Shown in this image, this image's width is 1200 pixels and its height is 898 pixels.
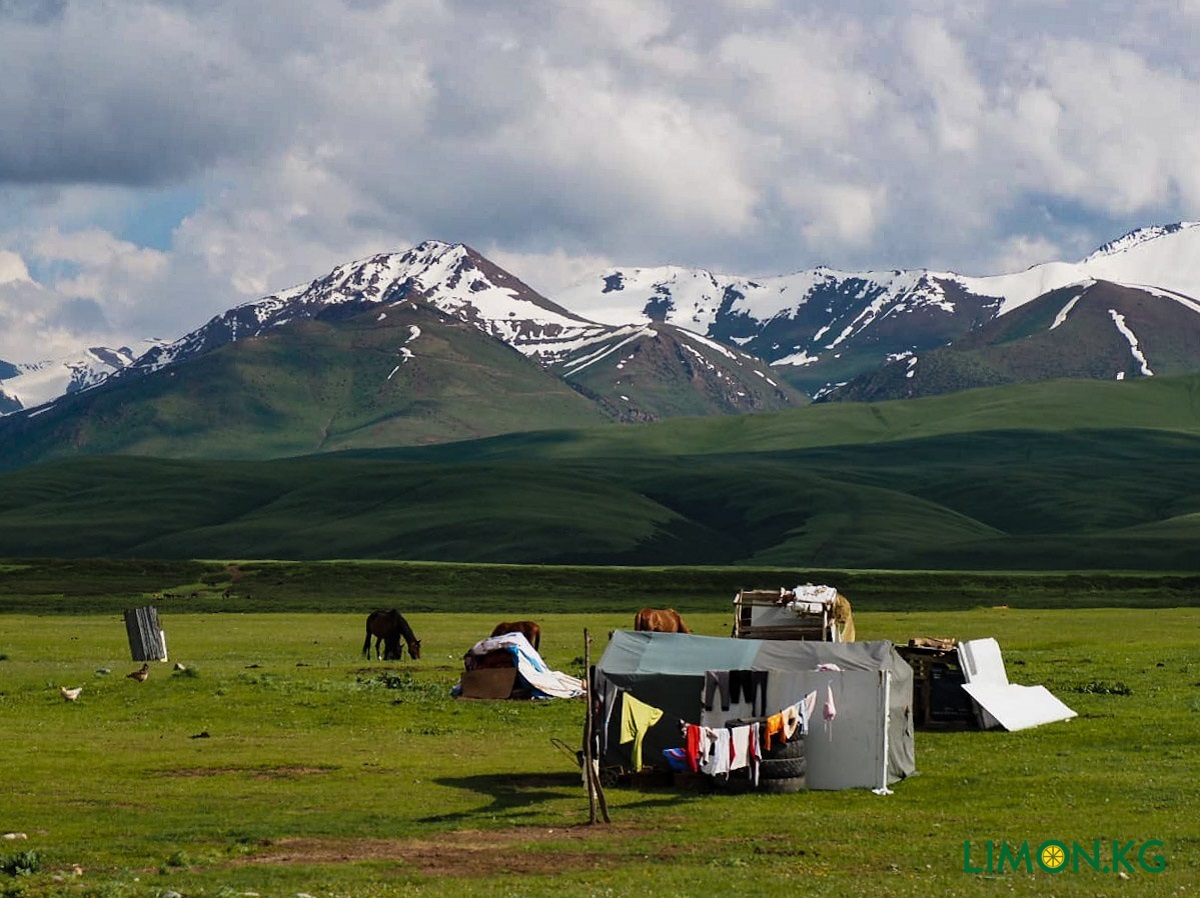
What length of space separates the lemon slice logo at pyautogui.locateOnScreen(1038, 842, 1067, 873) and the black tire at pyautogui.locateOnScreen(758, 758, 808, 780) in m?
8.26

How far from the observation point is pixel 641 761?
36750 mm

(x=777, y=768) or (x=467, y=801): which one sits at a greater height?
(x=777, y=768)

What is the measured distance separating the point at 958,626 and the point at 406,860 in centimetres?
6702

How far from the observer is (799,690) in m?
35.4

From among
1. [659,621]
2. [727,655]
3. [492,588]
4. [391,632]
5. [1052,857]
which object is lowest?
[1052,857]

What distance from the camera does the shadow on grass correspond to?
1257 inches

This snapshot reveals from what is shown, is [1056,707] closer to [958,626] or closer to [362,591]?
[958,626]

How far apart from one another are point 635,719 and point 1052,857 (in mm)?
10802

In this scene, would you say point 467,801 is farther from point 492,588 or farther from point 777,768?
point 492,588

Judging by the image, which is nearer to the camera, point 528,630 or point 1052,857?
point 1052,857

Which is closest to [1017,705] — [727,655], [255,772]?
[727,655]

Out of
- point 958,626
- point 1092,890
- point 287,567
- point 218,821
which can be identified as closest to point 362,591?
point 287,567

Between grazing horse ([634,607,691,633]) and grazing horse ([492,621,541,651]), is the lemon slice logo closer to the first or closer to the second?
grazing horse ([634,607,691,633])

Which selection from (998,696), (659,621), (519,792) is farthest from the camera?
(659,621)
